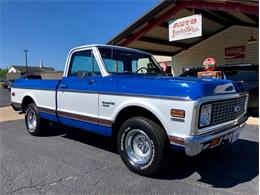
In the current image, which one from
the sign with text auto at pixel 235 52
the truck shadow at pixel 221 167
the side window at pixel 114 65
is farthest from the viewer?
the sign with text auto at pixel 235 52

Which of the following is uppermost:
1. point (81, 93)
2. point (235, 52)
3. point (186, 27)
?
point (186, 27)

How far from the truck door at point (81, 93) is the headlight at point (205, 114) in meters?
1.85

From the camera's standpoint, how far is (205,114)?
325 centimetres

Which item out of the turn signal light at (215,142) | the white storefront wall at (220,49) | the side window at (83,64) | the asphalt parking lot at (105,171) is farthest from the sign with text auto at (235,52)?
the turn signal light at (215,142)

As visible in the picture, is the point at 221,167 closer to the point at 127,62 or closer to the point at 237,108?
the point at 237,108

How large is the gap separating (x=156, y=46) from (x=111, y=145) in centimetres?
979

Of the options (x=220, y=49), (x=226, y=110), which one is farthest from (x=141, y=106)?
(x=220, y=49)

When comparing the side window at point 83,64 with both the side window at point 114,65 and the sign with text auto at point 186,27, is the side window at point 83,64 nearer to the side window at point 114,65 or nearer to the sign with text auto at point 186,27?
the side window at point 114,65

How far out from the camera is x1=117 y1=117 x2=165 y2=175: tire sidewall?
3.48 metres

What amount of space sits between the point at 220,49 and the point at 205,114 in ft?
41.4

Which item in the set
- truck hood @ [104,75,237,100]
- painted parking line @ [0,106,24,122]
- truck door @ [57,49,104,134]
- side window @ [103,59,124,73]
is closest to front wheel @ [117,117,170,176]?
truck hood @ [104,75,237,100]

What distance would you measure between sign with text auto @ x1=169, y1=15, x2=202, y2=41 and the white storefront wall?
218 inches

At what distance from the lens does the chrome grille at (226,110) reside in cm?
340

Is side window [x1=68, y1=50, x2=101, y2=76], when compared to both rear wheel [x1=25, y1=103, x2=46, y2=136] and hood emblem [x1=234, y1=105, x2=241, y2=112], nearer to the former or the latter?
rear wheel [x1=25, y1=103, x2=46, y2=136]
